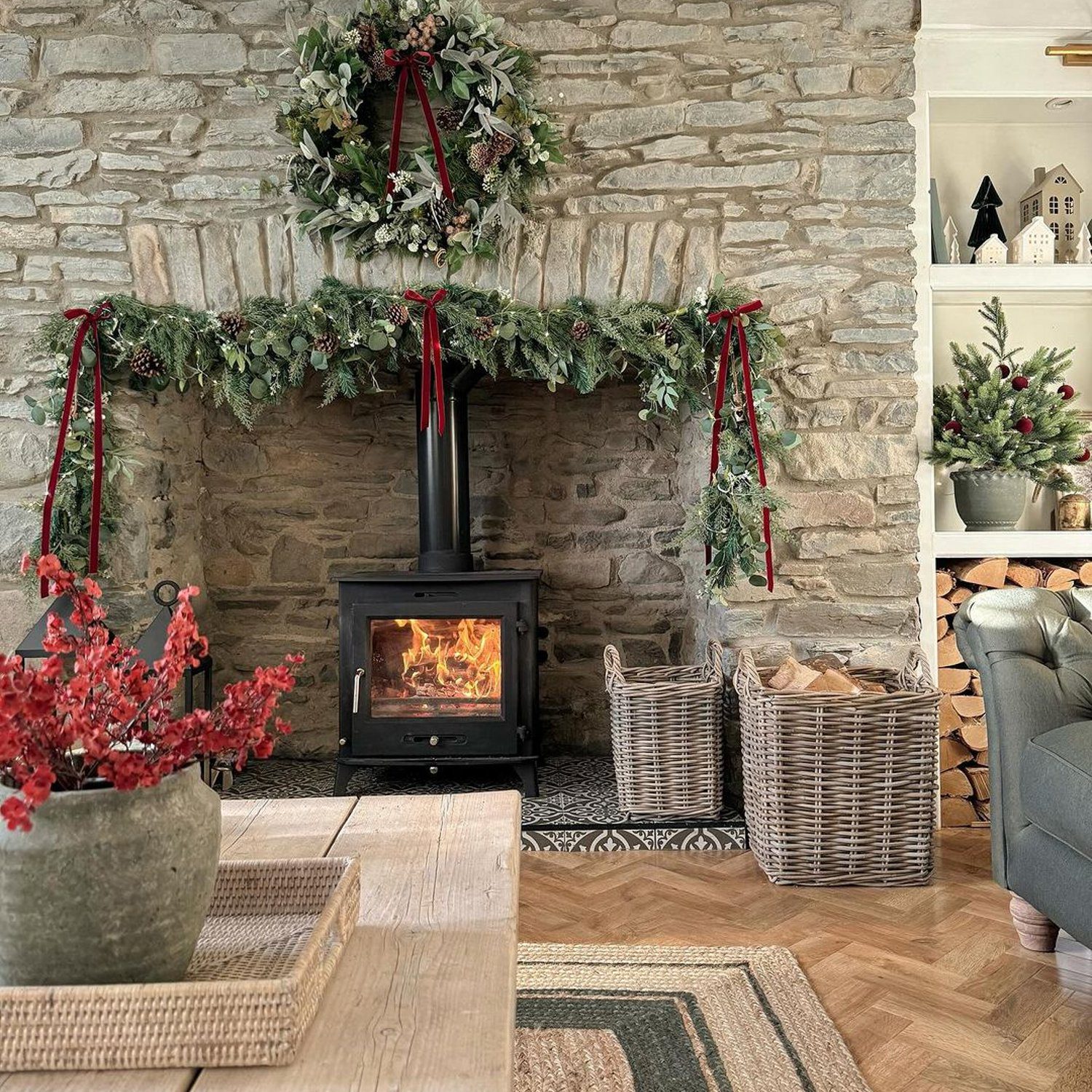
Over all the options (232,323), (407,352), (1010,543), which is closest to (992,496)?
(1010,543)

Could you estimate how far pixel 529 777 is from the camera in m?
3.04

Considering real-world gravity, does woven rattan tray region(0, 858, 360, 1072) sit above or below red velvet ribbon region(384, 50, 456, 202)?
below

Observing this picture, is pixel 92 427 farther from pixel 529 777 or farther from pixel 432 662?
pixel 529 777

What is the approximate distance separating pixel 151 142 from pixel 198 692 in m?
1.83

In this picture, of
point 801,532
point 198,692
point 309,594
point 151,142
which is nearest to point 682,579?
point 801,532

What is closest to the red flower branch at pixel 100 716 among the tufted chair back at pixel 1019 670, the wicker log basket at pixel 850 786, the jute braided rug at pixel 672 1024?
the jute braided rug at pixel 672 1024

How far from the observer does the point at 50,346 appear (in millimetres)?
2875

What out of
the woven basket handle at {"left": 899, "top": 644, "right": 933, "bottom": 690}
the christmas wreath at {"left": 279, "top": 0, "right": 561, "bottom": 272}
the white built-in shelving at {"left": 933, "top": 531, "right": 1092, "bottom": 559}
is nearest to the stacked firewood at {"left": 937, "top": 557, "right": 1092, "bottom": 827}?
the white built-in shelving at {"left": 933, "top": 531, "right": 1092, "bottom": 559}

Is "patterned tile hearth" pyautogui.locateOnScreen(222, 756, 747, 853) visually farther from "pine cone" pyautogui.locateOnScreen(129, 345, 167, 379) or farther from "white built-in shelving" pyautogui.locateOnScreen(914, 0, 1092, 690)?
"pine cone" pyautogui.locateOnScreen(129, 345, 167, 379)

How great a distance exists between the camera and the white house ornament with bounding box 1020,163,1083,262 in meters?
3.25

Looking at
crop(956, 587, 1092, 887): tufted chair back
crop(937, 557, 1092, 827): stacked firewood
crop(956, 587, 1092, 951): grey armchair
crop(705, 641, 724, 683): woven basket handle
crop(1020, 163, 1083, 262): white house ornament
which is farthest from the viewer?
crop(1020, 163, 1083, 262): white house ornament

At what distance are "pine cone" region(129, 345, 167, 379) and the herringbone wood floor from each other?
1803 mm

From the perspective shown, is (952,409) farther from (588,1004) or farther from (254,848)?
(254,848)

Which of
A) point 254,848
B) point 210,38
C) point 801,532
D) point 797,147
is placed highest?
point 210,38
